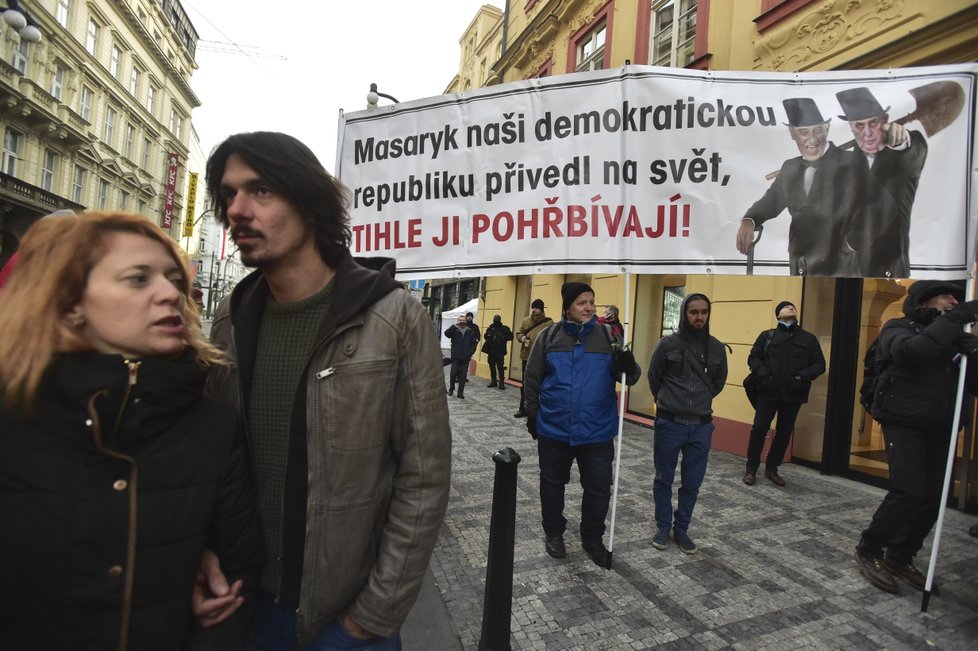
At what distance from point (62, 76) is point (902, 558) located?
38.3 m

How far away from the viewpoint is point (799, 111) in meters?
2.85

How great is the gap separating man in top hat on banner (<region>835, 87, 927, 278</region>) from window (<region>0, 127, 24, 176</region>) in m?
33.5

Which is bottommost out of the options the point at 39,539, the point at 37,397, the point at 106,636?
the point at 106,636

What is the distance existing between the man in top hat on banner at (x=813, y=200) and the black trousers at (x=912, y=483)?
1233 mm

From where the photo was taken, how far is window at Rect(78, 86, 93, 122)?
28.5 metres

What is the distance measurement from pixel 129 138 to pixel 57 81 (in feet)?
28.0

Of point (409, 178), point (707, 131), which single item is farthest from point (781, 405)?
point (409, 178)

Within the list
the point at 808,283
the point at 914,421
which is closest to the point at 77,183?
the point at 808,283

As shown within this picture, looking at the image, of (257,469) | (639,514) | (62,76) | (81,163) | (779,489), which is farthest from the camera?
(81,163)

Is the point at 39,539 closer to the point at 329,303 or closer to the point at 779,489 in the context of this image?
the point at 329,303

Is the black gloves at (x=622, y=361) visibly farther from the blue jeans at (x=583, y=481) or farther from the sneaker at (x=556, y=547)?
the sneaker at (x=556, y=547)

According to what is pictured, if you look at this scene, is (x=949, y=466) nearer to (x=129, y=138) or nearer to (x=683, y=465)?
(x=683, y=465)

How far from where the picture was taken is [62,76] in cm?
2706

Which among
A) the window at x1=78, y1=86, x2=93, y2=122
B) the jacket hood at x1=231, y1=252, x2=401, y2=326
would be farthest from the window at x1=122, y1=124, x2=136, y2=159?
the jacket hood at x1=231, y1=252, x2=401, y2=326
